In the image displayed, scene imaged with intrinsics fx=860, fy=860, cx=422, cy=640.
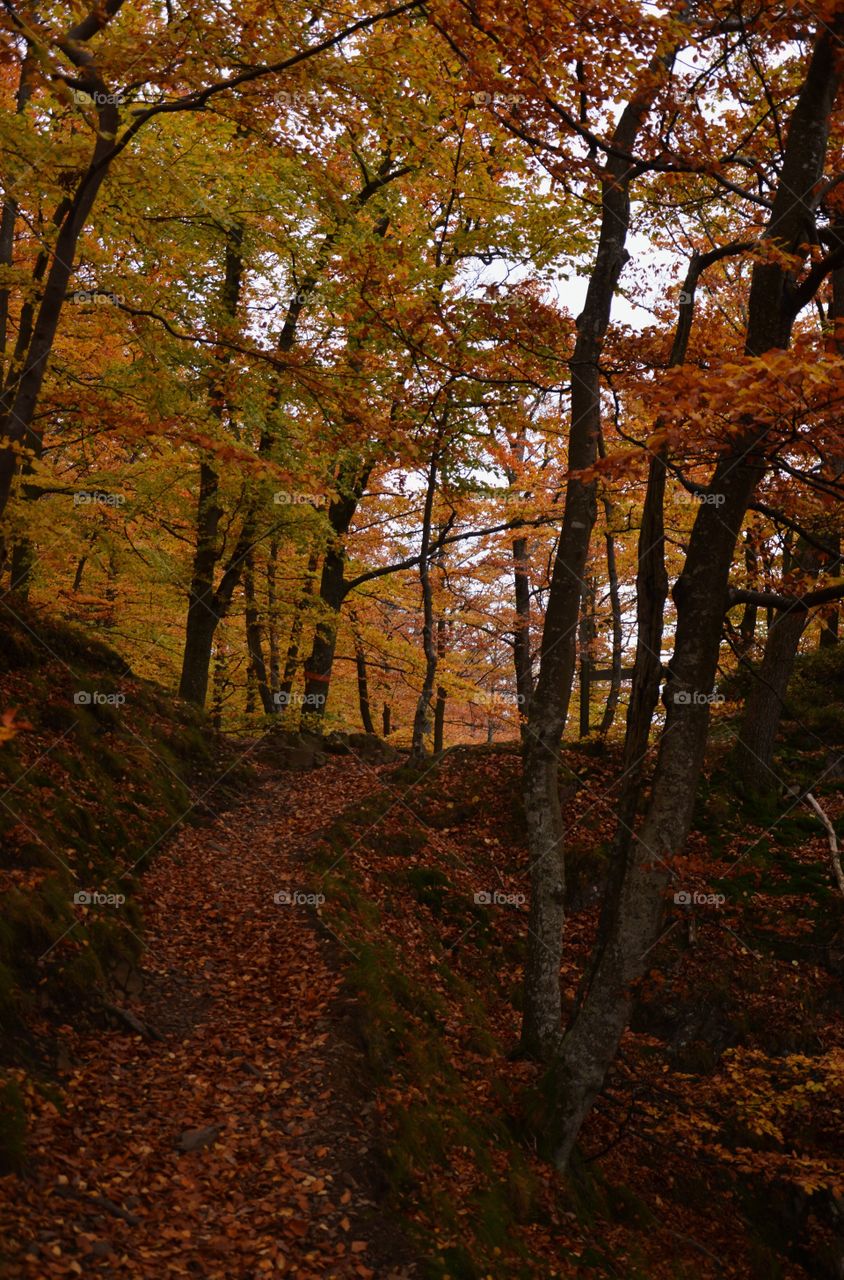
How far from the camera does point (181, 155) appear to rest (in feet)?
37.6

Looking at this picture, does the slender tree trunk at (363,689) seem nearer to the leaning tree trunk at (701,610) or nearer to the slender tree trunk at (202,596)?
the slender tree trunk at (202,596)

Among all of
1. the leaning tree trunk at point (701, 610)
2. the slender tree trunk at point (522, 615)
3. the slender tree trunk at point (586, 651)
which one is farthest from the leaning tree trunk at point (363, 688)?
the leaning tree trunk at point (701, 610)

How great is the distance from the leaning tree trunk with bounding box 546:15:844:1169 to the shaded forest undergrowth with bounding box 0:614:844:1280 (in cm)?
40

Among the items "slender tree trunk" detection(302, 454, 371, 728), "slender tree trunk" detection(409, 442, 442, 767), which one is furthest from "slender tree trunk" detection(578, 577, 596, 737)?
"slender tree trunk" detection(409, 442, 442, 767)

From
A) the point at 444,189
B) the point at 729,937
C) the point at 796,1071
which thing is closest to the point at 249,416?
the point at 444,189

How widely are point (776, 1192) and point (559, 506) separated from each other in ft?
37.0

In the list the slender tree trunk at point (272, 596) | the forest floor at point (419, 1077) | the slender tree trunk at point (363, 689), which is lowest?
the forest floor at point (419, 1077)

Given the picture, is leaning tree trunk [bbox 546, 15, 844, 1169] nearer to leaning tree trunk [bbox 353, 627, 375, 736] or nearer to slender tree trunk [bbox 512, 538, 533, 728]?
slender tree trunk [bbox 512, 538, 533, 728]

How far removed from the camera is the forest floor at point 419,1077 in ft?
16.8

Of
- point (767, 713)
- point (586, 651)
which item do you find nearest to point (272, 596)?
point (586, 651)

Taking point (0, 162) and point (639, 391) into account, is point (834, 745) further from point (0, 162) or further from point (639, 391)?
point (0, 162)

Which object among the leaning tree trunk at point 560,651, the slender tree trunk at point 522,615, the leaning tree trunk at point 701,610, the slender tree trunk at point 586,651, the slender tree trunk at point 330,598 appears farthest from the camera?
the slender tree trunk at point 586,651

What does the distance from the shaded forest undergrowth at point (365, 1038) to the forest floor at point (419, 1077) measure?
3 centimetres

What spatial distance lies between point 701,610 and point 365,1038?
4.41 m
